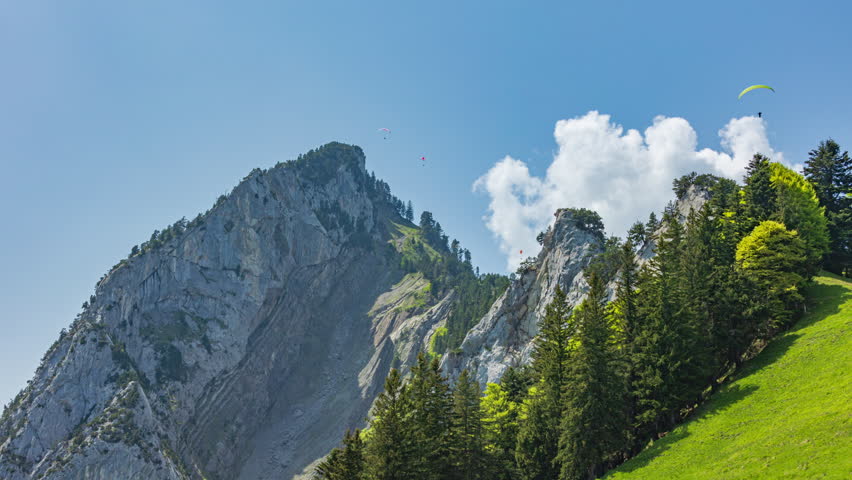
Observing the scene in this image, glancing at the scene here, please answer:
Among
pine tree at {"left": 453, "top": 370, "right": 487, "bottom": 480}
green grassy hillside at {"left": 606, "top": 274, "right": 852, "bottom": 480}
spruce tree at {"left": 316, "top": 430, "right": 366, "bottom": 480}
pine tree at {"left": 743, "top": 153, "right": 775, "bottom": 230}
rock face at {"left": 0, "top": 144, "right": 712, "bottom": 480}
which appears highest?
rock face at {"left": 0, "top": 144, "right": 712, "bottom": 480}

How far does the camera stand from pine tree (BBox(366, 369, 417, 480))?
4278cm

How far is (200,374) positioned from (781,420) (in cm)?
16104

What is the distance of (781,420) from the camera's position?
3672 centimetres

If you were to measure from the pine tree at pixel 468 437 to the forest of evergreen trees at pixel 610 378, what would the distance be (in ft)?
0.30

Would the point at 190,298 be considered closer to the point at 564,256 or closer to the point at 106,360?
the point at 106,360

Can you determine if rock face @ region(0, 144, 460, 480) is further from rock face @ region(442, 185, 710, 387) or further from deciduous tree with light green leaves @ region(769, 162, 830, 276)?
deciduous tree with light green leaves @ region(769, 162, 830, 276)

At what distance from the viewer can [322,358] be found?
639ft

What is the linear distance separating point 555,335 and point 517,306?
70414 mm

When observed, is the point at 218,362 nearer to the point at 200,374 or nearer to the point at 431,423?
the point at 200,374

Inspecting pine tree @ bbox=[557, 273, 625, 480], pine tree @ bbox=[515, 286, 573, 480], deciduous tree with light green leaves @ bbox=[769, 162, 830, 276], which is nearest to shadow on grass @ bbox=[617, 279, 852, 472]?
pine tree @ bbox=[557, 273, 625, 480]

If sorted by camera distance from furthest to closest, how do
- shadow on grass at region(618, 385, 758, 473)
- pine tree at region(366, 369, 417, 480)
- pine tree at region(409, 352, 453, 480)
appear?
pine tree at region(409, 352, 453, 480) → pine tree at region(366, 369, 417, 480) → shadow on grass at region(618, 385, 758, 473)

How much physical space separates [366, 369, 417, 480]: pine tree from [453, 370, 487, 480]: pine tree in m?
4.85

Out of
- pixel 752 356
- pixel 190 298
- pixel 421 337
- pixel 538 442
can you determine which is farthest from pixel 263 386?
pixel 752 356

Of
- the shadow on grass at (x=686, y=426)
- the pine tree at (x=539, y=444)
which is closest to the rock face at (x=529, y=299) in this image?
the pine tree at (x=539, y=444)
